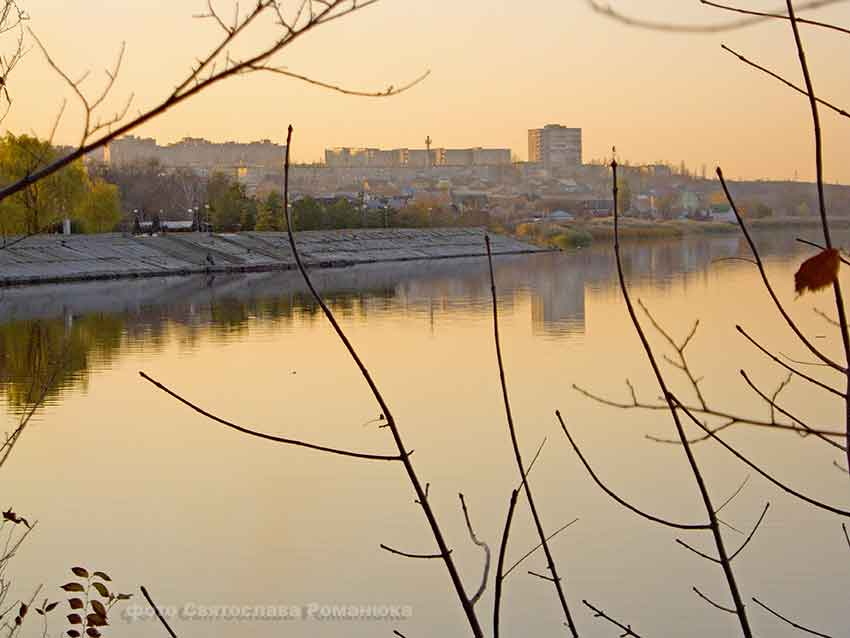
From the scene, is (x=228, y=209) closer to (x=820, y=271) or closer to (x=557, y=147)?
(x=820, y=271)

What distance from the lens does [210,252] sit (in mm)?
37062

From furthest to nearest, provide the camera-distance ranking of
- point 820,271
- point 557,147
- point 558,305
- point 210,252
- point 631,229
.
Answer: point 557,147 → point 631,229 → point 210,252 → point 558,305 → point 820,271

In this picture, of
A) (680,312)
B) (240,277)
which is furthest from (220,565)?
(240,277)

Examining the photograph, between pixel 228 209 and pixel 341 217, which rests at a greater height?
pixel 228 209

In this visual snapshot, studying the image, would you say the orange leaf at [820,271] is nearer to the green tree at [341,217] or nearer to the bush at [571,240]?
the green tree at [341,217]

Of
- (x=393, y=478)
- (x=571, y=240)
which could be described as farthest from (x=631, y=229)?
(x=393, y=478)

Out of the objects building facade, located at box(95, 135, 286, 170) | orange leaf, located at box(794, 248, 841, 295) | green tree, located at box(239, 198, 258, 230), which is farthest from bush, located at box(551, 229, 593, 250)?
building facade, located at box(95, 135, 286, 170)

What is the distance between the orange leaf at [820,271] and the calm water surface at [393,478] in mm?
3886

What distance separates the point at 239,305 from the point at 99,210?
18080mm

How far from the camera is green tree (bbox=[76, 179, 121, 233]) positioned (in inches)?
1499

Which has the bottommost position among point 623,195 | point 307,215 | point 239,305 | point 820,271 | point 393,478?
point 239,305

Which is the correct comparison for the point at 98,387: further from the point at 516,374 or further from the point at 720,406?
the point at 720,406

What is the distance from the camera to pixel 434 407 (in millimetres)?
10586

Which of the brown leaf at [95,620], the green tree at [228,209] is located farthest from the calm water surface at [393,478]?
the green tree at [228,209]
